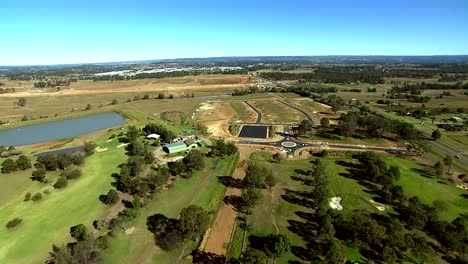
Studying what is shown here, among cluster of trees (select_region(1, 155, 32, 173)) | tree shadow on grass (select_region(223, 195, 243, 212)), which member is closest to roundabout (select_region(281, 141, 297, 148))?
tree shadow on grass (select_region(223, 195, 243, 212))

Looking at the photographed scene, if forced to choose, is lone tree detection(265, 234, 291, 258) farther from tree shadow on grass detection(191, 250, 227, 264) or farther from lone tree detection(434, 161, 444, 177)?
lone tree detection(434, 161, 444, 177)

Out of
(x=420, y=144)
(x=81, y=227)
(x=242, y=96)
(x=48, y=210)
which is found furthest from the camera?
(x=242, y=96)

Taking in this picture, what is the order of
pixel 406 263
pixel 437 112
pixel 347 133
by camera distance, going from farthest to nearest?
pixel 437 112
pixel 347 133
pixel 406 263

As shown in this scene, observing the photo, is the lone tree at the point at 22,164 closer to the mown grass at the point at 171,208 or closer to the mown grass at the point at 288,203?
the mown grass at the point at 171,208

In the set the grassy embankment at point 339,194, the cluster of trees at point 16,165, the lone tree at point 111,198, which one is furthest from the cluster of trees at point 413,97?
the cluster of trees at point 16,165

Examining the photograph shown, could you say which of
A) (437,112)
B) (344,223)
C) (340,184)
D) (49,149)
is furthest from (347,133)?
(49,149)

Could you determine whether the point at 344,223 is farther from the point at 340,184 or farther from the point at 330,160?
the point at 330,160
